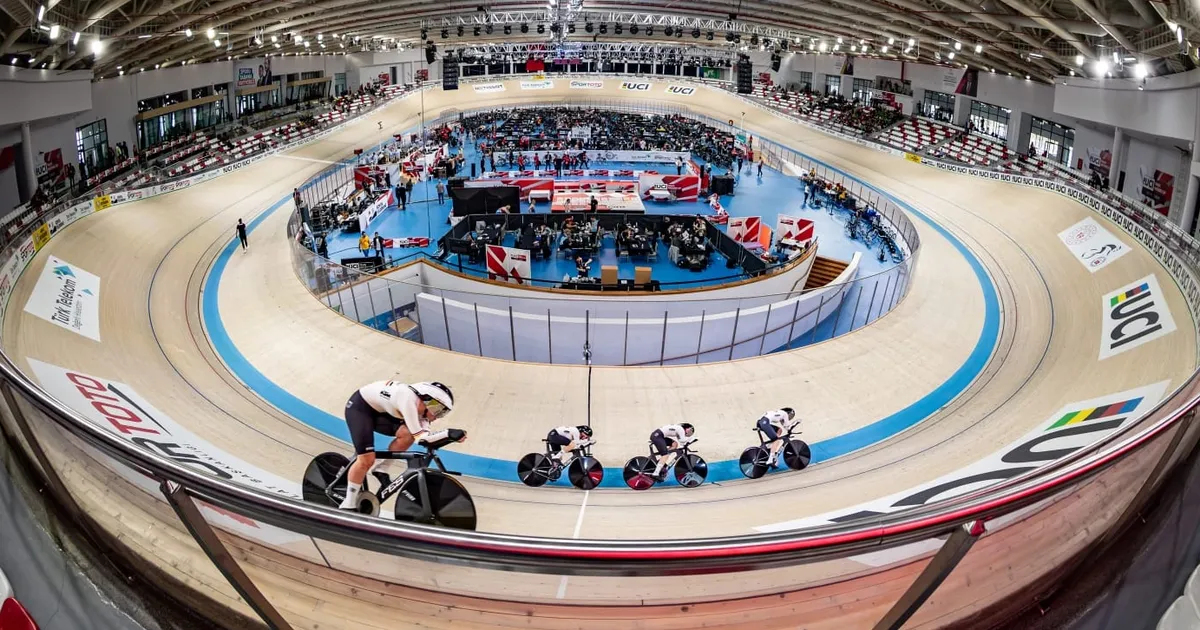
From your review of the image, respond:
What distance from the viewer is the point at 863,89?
47.6m

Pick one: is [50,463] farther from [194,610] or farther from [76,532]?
[194,610]

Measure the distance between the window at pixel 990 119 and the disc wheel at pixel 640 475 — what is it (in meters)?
33.5

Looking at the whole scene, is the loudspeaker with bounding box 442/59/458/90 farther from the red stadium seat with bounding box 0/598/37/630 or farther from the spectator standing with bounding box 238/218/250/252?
the red stadium seat with bounding box 0/598/37/630

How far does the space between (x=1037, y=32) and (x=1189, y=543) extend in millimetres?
24558

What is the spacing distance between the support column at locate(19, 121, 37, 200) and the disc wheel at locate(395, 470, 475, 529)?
23.7m

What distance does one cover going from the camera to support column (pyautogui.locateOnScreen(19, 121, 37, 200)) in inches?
803

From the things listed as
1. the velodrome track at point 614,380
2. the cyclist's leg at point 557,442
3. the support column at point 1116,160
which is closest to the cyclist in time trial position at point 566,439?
the cyclist's leg at point 557,442

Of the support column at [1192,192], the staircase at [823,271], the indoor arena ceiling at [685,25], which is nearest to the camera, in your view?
the indoor arena ceiling at [685,25]

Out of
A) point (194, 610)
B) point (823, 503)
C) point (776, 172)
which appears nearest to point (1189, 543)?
point (823, 503)

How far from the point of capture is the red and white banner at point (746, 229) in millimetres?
18625

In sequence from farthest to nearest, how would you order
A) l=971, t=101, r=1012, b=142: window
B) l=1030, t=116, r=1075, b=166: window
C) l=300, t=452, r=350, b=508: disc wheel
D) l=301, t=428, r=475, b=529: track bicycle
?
l=971, t=101, r=1012, b=142: window → l=1030, t=116, r=1075, b=166: window → l=300, t=452, r=350, b=508: disc wheel → l=301, t=428, r=475, b=529: track bicycle

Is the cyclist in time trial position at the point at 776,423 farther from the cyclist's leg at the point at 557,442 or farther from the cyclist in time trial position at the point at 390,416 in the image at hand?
the cyclist in time trial position at the point at 390,416

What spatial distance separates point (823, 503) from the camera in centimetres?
639

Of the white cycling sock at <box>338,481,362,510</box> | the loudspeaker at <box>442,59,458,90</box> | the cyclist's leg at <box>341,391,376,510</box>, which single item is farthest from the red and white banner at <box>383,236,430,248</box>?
the white cycling sock at <box>338,481,362,510</box>
